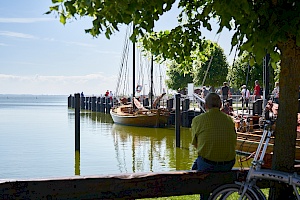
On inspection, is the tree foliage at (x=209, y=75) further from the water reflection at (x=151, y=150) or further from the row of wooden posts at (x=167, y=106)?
the water reflection at (x=151, y=150)

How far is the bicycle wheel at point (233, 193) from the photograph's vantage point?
4.70m

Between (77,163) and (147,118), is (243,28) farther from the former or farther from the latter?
(147,118)

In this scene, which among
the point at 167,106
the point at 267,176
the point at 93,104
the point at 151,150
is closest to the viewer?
the point at 267,176

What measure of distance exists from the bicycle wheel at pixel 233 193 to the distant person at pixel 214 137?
55 centimetres

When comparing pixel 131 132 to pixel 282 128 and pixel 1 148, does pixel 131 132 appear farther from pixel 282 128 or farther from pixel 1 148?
pixel 282 128

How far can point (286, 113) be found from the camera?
551 cm

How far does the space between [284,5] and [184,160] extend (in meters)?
15.3

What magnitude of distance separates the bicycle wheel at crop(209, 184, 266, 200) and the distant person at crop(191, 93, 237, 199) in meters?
0.55

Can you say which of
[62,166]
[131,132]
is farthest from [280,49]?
[131,132]

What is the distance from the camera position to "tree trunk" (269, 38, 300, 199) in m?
5.43

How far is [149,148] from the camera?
2414cm

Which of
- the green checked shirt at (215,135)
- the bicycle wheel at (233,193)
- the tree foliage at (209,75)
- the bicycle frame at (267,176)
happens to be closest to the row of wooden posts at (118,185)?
the green checked shirt at (215,135)

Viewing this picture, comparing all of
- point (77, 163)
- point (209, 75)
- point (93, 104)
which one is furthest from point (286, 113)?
point (93, 104)

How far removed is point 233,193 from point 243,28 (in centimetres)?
166
